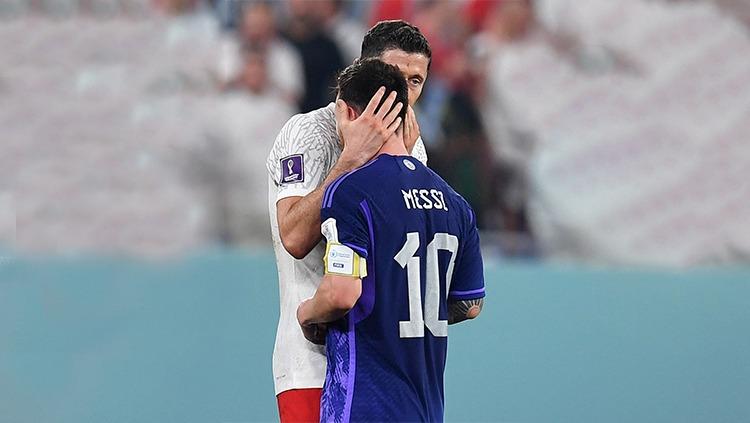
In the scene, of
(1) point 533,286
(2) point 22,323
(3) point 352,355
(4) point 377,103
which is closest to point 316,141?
(4) point 377,103

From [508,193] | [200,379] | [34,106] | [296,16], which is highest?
[296,16]

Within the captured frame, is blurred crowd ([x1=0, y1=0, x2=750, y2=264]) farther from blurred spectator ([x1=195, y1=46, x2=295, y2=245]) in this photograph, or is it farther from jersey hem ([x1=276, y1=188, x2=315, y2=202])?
jersey hem ([x1=276, y1=188, x2=315, y2=202])

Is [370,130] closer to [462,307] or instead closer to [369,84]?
[369,84]

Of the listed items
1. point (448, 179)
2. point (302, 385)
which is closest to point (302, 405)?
point (302, 385)

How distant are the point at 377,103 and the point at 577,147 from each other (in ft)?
9.86

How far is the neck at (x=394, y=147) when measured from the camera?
7.14 ft

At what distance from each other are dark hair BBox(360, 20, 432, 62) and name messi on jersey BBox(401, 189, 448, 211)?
474 mm

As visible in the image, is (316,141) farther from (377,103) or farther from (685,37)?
(685,37)

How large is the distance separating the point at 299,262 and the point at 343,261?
1.07ft

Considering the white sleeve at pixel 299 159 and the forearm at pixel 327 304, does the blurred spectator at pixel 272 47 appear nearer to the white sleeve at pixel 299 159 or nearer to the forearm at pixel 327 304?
the white sleeve at pixel 299 159

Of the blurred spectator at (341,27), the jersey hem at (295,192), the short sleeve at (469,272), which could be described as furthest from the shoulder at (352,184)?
the blurred spectator at (341,27)

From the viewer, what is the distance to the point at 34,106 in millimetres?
5434

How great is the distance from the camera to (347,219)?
2.04 metres

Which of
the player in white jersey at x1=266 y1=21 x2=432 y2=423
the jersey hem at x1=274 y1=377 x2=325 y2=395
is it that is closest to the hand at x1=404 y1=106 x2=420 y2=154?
the player in white jersey at x1=266 y1=21 x2=432 y2=423
